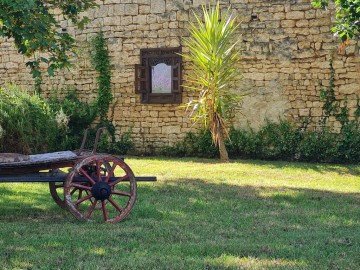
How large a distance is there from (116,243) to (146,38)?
9.48 metres

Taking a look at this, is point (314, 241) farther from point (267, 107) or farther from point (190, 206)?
point (267, 107)

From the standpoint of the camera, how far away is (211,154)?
544 inches

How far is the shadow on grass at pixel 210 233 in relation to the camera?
15.8ft

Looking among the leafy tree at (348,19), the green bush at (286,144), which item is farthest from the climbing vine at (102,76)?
the leafy tree at (348,19)

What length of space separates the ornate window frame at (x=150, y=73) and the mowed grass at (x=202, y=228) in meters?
3.93

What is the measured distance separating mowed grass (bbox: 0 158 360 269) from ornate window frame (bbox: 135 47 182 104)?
3.93 meters

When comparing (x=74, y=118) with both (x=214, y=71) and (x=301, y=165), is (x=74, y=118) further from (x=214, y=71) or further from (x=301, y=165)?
(x=301, y=165)

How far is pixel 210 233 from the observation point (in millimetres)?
5977

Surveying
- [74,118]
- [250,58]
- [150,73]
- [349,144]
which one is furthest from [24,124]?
[349,144]

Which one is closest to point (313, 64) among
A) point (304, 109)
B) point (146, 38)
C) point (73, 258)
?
point (304, 109)

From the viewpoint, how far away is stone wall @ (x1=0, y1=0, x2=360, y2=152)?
1302 cm

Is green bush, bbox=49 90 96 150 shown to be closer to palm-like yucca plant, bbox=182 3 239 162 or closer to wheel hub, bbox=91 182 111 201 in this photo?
palm-like yucca plant, bbox=182 3 239 162

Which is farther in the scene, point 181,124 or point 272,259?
point 181,124

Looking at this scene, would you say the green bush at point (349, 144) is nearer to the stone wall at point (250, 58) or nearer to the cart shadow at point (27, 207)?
the stone wall at point (250, 58)
